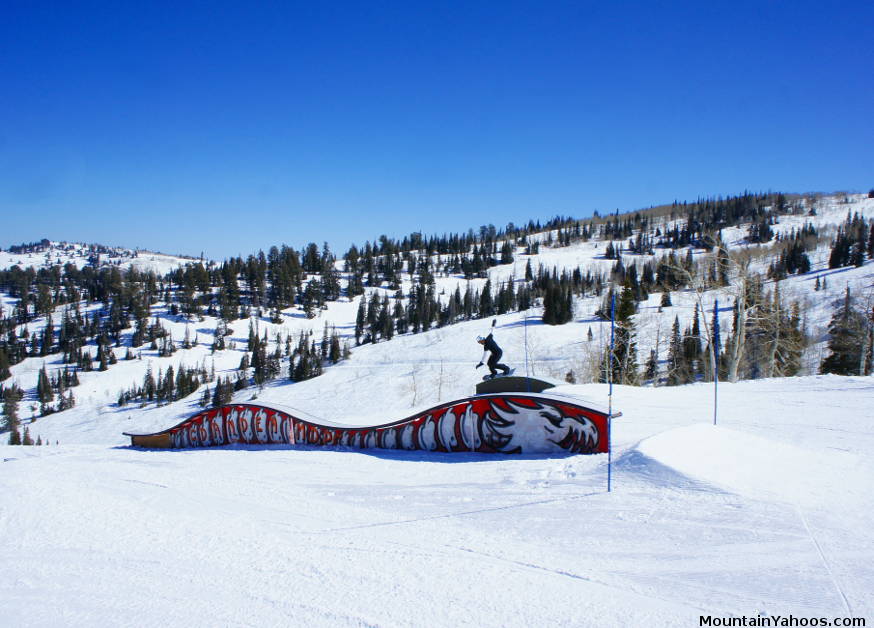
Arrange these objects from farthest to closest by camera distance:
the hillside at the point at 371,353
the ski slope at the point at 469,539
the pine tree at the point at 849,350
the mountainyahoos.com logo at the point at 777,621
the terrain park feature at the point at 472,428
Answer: the hillside at the point at 371,353 → the pine tree at the point at 849,350 → the terrain park feature at the point at 472,428 → the ski slope at the point at 469,539 → the mountainyahoos.com logo at the point at 777,621

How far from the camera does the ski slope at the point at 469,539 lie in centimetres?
441

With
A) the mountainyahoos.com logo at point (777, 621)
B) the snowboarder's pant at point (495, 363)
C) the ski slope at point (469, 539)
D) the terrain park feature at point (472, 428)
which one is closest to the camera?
the mountainyahoos.com logo at point (777, 621)

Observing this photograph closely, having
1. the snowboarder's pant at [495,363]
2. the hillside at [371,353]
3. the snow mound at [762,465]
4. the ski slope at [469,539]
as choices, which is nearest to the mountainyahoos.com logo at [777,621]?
the ski slope at [469,539]

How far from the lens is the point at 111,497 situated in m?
8.45

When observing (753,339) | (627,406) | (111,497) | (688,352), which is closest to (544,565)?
(111,497)

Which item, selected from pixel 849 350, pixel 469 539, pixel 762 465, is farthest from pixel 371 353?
pixel 469 539

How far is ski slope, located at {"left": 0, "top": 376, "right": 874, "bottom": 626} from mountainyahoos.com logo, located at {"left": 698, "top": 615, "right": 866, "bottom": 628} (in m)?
0.07

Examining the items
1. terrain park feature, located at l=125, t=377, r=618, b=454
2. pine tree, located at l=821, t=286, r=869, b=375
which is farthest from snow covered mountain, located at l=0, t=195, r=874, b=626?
pine tree, located at l=821, t=286, r=869, b=375

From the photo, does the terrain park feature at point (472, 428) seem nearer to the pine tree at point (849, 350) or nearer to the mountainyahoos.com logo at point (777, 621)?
the mountainyahoos.com logo at point (777, 621)

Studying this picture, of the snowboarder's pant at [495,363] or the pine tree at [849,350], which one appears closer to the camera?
the snowboarder's pant at [495,363]

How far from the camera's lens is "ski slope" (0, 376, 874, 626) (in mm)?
4414

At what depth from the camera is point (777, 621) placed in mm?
3969

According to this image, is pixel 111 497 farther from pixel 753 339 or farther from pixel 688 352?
pixel 688 352

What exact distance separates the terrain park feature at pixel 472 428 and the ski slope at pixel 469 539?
0.63 m
